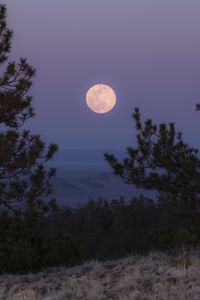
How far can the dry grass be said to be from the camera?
814 centimetres

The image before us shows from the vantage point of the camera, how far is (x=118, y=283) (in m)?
9.12

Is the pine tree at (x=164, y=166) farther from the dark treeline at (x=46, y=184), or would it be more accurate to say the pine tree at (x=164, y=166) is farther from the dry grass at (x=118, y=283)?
the dry grass at (x=118, y=283)

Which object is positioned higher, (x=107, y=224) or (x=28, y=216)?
(x=107, y=224)

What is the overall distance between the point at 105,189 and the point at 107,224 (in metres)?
91.5

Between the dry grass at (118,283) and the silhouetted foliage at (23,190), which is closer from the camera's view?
the dry grass at (118,283)

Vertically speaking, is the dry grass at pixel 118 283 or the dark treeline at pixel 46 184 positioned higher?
the dark treeline at pixel 46 184

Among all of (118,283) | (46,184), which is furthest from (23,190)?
(118,283)

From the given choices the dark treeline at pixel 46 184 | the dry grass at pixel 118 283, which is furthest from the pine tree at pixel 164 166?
the dry grass at pixel 118 283

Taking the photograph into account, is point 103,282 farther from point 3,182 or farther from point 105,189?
point 105,189

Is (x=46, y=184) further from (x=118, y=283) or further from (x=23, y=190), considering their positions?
(x=118, y=283)

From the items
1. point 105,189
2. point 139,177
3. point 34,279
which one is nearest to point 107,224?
point 139,177

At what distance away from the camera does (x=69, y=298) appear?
8664 millimetres

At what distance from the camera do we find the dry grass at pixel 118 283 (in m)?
8.14

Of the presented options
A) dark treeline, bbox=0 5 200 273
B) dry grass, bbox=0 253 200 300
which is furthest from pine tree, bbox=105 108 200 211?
dry grass, bbox=0 253 200 300
